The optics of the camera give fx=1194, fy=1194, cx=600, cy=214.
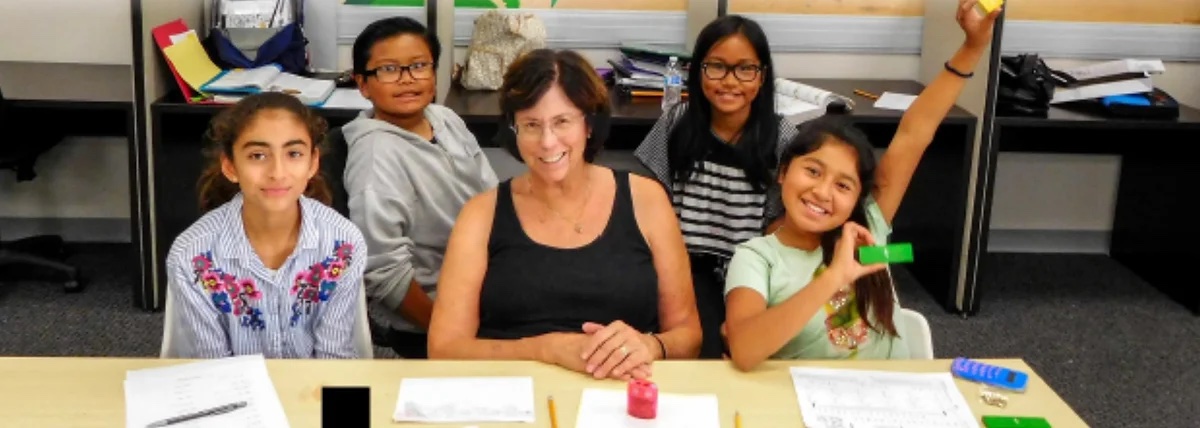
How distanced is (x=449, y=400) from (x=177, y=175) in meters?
2.29

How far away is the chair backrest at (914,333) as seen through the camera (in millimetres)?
1915

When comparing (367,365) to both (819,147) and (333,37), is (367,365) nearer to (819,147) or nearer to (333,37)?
(819,147)

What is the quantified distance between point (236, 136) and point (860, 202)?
102cm

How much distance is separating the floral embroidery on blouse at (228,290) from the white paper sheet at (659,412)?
0.59 metres

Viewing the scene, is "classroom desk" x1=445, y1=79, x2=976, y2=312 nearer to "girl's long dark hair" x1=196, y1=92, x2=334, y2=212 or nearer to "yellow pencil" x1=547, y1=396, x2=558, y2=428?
"girl's long dark hair" x1=196, y1=92, x2=334, y2=212

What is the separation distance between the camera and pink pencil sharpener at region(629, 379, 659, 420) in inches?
59.8

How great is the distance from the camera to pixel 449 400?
60.9 inches

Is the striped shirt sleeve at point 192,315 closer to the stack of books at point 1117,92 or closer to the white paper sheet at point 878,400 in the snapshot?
the white paper sheet at point 878,400

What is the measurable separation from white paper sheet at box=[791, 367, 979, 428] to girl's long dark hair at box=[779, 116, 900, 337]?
0.69ft

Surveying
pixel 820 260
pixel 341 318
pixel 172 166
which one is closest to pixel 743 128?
pixel 820 260

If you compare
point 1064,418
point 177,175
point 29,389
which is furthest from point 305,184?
point 177,175

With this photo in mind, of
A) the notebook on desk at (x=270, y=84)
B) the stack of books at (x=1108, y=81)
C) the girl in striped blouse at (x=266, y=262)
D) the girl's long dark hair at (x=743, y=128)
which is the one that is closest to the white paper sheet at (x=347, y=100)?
the notebook on desk at (x=270, y=84)

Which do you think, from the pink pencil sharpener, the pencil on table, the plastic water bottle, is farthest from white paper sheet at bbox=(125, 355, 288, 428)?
the pencil on table

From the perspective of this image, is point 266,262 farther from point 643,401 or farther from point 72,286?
point 72,286
